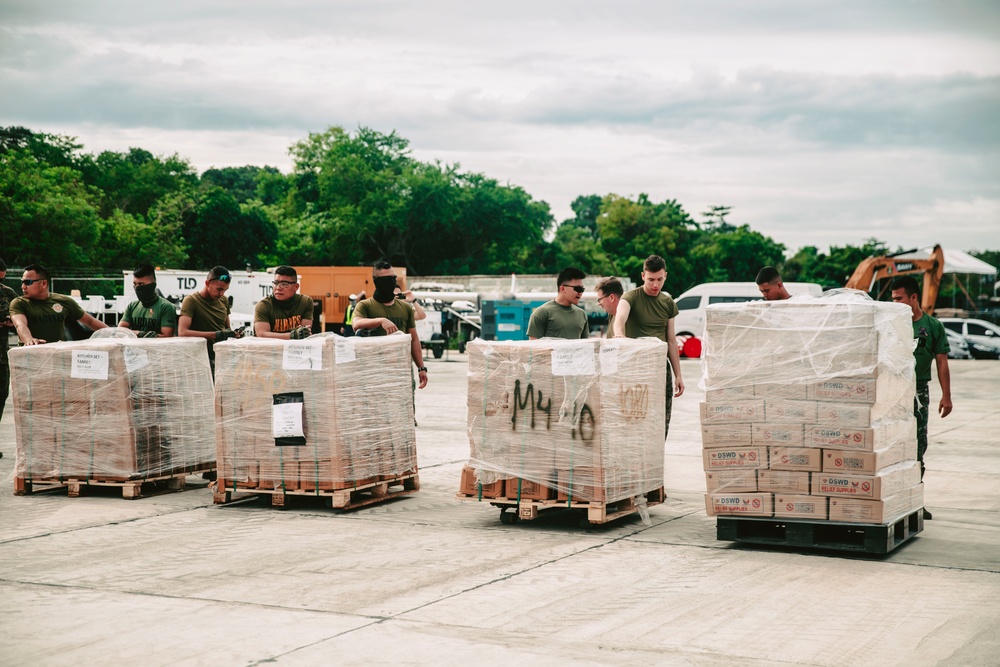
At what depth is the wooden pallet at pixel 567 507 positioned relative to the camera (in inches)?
279

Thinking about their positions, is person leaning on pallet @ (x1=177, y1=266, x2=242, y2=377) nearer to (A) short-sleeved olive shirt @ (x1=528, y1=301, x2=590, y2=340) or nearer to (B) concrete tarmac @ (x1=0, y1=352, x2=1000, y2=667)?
(B) concrete tarmac @ (x1=0, y1=352, x2=1000, y2=667)

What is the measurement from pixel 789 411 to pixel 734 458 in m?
0.47

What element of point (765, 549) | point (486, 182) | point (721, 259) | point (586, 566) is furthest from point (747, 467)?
point (486, 182)

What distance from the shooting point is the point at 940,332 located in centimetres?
805

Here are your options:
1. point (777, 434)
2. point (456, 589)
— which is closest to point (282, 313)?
point (456, 589)

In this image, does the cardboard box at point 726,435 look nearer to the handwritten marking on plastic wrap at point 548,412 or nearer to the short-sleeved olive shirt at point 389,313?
the handwritten marking on plastic wrap at point 548,412

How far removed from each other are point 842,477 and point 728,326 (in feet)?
3.83

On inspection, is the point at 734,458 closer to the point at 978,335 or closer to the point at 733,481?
the point at 733,481

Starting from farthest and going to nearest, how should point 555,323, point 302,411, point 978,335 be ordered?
point 978,335, point 555,323, point 302,411

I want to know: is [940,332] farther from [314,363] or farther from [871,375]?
[314,363]

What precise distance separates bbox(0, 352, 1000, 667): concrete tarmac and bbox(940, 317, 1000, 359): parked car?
2948cm

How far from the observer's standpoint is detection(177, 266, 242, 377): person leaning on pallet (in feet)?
30.8

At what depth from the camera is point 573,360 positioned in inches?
280

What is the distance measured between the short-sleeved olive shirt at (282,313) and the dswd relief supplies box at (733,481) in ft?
13.6
